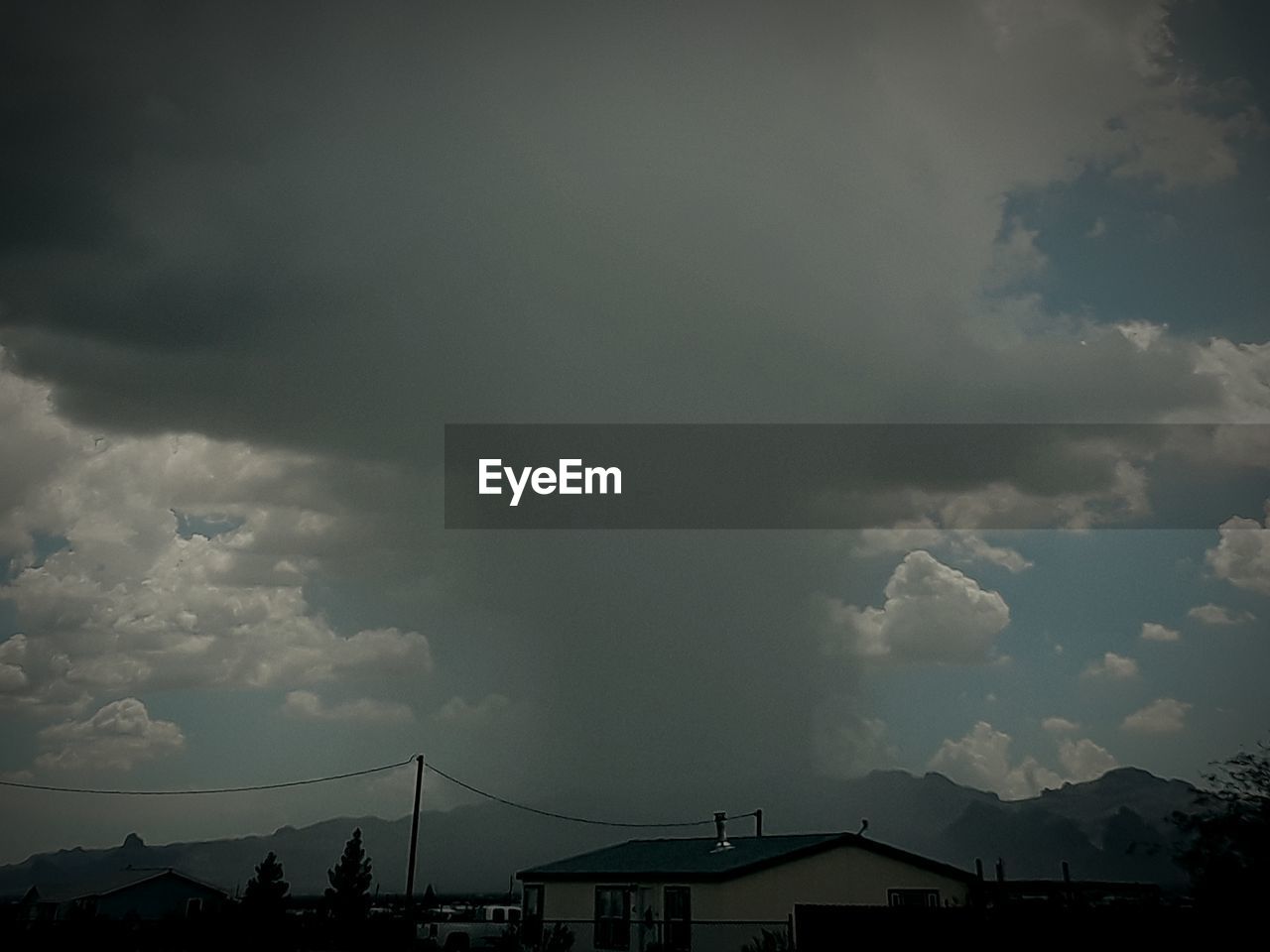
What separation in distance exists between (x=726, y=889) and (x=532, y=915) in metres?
10.4

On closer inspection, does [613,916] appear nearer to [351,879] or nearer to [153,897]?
[351,879]

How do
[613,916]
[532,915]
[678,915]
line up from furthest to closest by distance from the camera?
1. [532,915]
2. [613,916]
3. [678,915]

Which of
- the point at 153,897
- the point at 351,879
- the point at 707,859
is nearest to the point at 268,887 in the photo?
the point at 351,879

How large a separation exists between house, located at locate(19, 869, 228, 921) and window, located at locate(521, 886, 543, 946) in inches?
1313

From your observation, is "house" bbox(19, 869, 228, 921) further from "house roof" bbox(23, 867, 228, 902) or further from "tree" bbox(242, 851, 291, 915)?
"tree" bbox(242, 851, 291, 915)

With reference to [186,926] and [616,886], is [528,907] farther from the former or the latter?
[186,926]

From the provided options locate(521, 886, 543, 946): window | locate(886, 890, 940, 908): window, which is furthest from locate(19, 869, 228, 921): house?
locate(886, 890, 940, 908): window

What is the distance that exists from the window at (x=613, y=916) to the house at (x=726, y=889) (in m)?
0.04

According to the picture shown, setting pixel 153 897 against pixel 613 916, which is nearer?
pixel 613 916

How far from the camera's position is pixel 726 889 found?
114 ft

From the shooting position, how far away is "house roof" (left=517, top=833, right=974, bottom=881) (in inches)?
1399

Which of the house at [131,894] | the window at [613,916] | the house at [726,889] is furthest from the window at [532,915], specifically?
the house at [131,894]

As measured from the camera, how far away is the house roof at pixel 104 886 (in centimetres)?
6644

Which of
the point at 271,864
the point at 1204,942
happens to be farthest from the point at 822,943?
the point at 271,864
